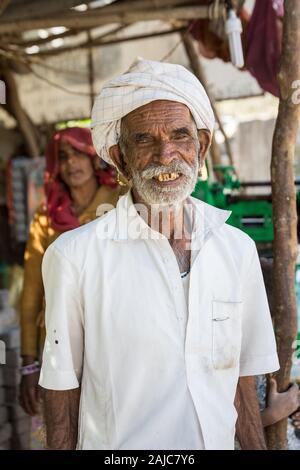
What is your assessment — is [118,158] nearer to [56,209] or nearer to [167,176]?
[167,176]

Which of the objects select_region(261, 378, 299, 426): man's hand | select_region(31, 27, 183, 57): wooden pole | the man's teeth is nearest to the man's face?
the man's teeth

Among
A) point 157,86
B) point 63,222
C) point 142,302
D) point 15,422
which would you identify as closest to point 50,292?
point 142,302

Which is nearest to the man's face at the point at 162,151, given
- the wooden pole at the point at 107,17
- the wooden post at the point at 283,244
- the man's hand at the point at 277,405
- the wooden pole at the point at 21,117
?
the wooden post at the point at 283,244

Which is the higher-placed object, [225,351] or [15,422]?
[225,351]

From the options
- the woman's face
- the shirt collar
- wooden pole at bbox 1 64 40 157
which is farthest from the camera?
wooden pole at bbox 1 64 40 157

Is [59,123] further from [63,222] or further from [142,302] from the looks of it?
[142,302]

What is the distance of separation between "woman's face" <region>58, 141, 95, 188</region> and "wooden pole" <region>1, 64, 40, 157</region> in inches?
118

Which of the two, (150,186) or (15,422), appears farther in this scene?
(15,422)

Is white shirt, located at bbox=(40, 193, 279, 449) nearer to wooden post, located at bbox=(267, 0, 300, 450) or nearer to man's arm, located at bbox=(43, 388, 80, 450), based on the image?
man's arm, located at bbox=(43, 388, 80, 450)

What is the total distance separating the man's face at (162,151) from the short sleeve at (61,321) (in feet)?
1.14

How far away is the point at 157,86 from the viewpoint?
175 cm

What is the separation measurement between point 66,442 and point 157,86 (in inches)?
42.7

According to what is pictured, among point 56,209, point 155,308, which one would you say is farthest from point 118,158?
point 56,209

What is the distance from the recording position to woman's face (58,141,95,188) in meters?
3.01
